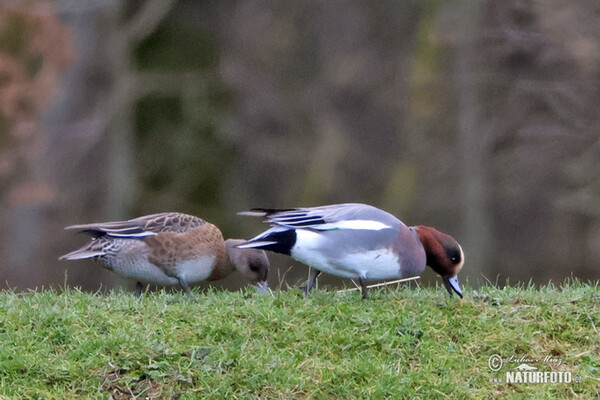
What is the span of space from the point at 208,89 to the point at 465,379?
851 cm

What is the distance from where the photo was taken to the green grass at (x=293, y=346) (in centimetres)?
582

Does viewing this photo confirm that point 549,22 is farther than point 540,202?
No

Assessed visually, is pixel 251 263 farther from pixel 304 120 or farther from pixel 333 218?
pixel 304 120

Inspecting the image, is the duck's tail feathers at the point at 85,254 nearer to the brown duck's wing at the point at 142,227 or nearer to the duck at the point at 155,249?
the duck at the point at 155,249

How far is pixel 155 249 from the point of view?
26.5 feet

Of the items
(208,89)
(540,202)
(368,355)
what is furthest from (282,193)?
(368,355)

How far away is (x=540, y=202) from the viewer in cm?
1395

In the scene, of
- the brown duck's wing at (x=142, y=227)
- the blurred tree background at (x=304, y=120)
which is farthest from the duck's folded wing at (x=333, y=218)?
the blurred tree background at (x=304, y=120)

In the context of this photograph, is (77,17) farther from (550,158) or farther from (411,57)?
(550,158)

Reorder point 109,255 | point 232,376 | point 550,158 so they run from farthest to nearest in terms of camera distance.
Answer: point 550,158
point 109,255
point 232,376

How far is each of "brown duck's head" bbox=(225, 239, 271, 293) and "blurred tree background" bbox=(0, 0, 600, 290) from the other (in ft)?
14.1

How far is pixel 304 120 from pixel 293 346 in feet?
26.1

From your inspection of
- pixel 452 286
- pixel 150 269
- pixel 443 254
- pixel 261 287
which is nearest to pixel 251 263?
pixel 261 287

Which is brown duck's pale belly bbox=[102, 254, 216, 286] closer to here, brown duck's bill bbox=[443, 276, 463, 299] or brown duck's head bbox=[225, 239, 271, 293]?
brown duck's head bbox=[225, 239, 271, 293]
